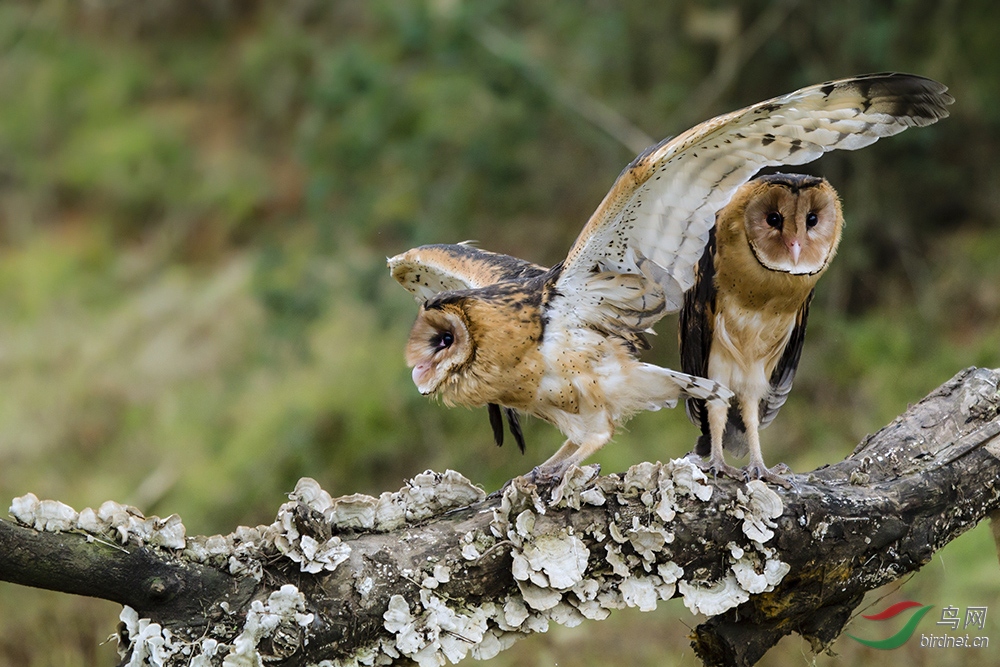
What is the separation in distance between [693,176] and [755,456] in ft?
3.46

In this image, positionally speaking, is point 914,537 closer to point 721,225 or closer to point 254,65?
point 721,225

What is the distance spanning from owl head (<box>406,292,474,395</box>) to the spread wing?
17.6 inches

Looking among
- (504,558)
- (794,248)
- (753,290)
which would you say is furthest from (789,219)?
(504,558)

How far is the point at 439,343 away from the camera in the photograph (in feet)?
10.1

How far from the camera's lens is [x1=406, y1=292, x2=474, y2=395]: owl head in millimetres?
2953

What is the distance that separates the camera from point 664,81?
6.61 metres

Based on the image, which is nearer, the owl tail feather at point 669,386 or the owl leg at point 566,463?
the owl leg at point 566,463

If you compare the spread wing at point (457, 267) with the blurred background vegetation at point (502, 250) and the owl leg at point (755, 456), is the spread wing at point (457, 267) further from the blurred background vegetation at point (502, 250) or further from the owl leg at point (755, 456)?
the blurred background vegetation at point (502, 250)

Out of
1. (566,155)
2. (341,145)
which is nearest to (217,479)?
(341,145)

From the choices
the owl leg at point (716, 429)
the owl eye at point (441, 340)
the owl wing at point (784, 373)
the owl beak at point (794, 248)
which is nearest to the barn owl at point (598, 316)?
the owl eye at point (441, 340)

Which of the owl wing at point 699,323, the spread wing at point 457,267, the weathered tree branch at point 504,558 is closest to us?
the weathered tree branch at point 504,558

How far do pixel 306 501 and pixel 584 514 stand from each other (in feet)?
2.46

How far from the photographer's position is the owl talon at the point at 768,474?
2.72 metres

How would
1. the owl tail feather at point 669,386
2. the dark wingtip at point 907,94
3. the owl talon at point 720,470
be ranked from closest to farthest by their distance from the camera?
1. the dark wingtip at point 907,94
2. the owl talon at point 720,470
3. the owl tail feather at point 669,386
